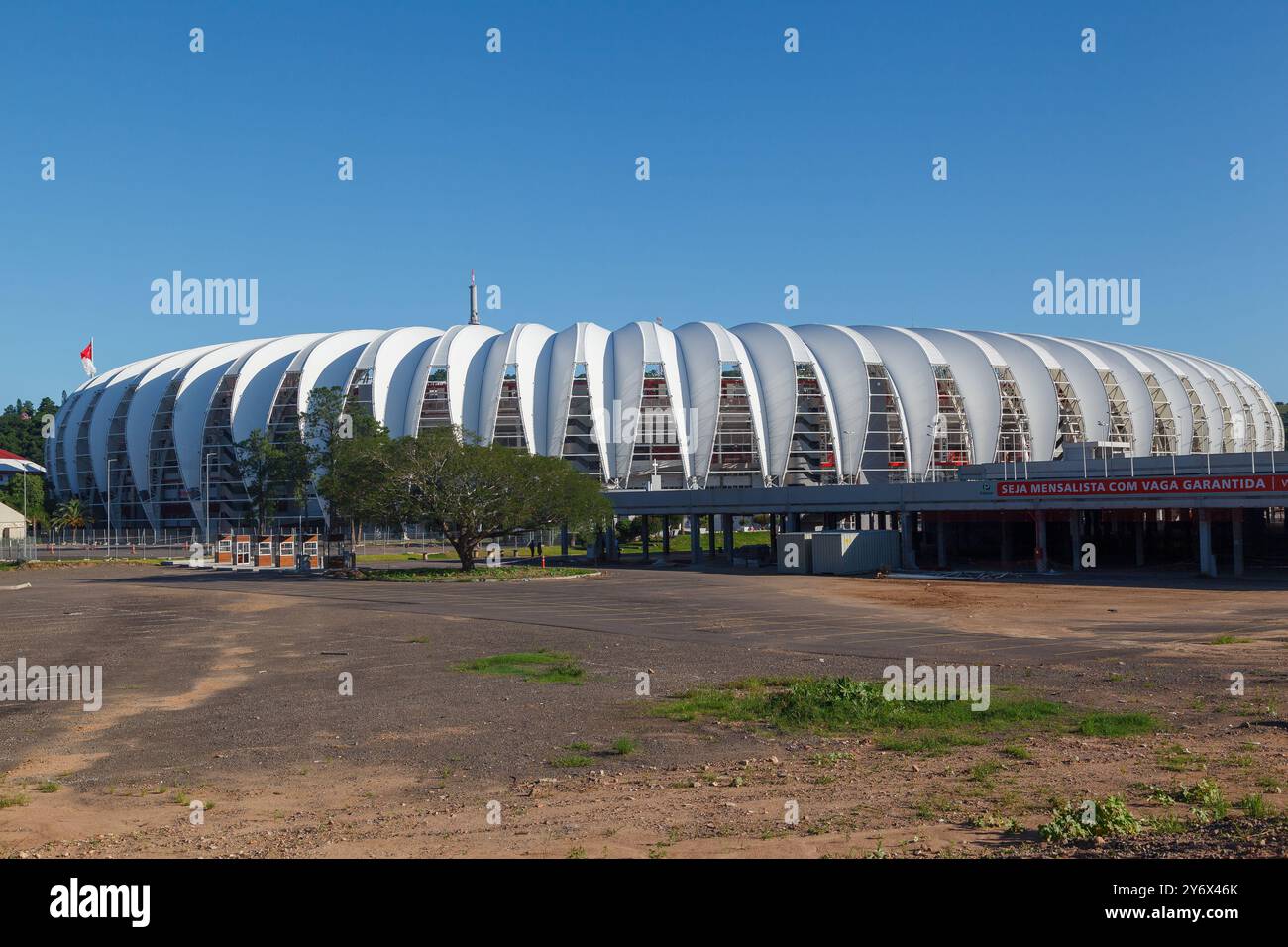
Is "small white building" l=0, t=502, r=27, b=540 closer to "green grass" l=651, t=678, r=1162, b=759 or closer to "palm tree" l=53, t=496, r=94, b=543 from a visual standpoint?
"palm tree" l=53, t=496, r=94, b=543

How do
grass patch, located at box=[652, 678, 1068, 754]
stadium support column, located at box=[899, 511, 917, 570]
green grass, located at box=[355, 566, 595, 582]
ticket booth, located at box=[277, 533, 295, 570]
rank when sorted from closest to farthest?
grass patch, located at box=[652, 678, 1068, 754], green grass, located at box=[355, 566, 595, 582], stadium support column, located at box=[899, 511, 917, 570], ticket booth, located at box=[277, 533, 295, 570]

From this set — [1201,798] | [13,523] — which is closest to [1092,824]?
[1201,798]

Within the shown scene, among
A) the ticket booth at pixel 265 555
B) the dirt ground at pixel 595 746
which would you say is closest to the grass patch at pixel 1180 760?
the dirt ground at pixel 595 746

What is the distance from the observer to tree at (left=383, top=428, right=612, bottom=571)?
5903cm

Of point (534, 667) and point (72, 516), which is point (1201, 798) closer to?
point (534, 667)

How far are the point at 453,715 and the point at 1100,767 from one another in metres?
10.2

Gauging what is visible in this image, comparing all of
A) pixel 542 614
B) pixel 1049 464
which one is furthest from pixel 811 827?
pixel 1049 464

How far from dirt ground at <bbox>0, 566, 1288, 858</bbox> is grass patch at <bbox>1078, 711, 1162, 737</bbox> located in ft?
0.68

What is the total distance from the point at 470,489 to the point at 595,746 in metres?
45.3

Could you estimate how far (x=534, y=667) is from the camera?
23844 millimetres

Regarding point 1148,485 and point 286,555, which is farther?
point 286,555

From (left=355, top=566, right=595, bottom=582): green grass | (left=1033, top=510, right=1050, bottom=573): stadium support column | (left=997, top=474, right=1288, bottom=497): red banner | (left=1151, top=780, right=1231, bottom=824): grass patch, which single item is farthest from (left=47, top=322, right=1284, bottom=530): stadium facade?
(left=1151, top=780, right=1231, bottom=824): grass patch

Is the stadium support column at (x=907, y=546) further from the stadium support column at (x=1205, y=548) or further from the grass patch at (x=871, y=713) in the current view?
the grass patch at (x=871, y=713)

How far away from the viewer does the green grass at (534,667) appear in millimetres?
22203
